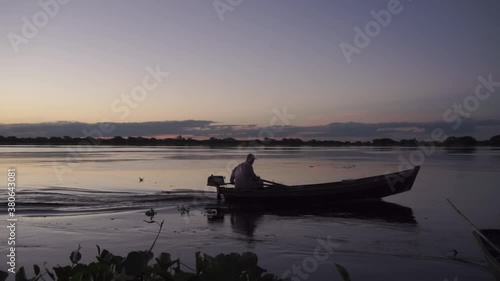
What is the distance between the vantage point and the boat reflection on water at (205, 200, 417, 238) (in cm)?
1588

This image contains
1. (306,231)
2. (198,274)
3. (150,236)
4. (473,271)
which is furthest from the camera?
(306,231)

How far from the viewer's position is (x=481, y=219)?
1653 centimetres

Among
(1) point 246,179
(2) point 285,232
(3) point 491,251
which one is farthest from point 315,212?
(3) point 491,251

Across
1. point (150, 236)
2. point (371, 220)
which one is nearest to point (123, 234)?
point (150, 236)

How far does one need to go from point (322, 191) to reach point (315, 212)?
1.03 metres

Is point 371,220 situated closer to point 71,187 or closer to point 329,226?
point 329,226

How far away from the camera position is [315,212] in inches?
690

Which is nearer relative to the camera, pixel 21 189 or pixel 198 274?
pixel 198 274

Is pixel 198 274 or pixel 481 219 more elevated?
pixel 198 274

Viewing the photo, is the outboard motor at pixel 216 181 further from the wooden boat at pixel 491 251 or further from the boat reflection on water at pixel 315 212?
the wooden boat at pixel 491 251

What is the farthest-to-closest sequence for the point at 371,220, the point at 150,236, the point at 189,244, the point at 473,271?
1. the point at 371,220
2. the point at 150,236
3. the point at 189,244
4. the point at 473,271

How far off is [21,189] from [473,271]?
21171 millimetres

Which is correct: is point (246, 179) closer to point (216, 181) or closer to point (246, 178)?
point (246, 178)

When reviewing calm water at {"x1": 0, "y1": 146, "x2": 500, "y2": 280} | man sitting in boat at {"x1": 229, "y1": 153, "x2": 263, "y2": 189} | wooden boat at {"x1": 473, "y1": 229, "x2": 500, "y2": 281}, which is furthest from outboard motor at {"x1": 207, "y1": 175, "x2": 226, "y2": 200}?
wooden boat at {"x1": 473, "y1": 229, "x2": 500, "y2": 281}
